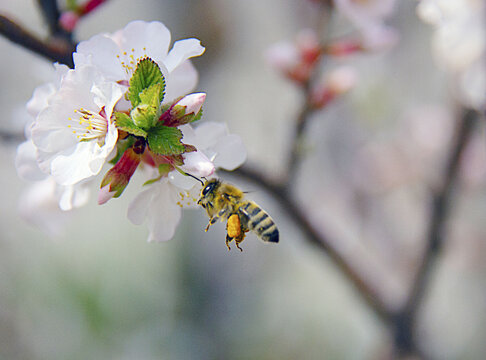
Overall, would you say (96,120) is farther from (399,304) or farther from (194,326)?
(194,326)

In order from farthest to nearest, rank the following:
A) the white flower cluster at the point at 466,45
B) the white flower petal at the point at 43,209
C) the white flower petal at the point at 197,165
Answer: the white flower cluster at the point at 466,45 < the white flower petal at the point at 43,209 < the white flower petal at the point at 197,165

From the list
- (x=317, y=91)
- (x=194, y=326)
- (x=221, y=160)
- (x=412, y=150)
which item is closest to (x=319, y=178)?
(x=412, y=150)

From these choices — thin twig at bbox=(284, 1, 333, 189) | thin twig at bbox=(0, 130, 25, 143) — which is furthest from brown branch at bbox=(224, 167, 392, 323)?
thin twig at bbox=(0, 130, 25, 143)

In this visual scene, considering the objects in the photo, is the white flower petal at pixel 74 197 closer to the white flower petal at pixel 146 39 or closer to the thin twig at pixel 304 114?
the white flower petal at pixel 146 39

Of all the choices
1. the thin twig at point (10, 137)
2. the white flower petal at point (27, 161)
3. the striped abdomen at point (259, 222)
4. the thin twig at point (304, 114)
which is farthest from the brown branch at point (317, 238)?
the thin twig at point (10, 137)

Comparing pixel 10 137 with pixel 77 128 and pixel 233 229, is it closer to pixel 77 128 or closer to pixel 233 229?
pixel 77 128
